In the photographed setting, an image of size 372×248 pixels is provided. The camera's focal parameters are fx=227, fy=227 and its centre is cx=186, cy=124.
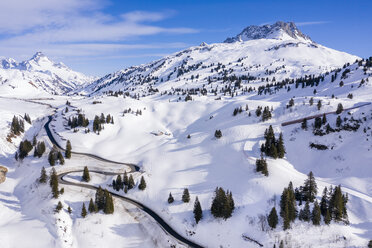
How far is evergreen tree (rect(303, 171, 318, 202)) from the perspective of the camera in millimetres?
54219

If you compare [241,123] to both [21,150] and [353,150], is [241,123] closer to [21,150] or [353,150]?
[353,150]

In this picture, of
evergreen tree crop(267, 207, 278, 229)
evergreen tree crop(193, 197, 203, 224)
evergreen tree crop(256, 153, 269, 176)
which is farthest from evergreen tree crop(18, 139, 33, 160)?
evergreen tree crop(267, 207, 278, 229)

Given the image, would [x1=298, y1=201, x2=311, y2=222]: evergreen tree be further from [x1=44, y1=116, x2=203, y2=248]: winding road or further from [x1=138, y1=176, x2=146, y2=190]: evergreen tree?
[x1=138, y1=176, x2=146, y2=190]: evergreen tree

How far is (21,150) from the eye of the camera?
8888 centimetres

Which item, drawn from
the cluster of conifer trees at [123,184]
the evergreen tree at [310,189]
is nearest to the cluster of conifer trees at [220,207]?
the evergreen tree at [310,189]

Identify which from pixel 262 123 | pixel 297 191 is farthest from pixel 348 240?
pixel 262 123

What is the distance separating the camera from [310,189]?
179 ft

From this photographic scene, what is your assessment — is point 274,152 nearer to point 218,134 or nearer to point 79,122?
point 218,134

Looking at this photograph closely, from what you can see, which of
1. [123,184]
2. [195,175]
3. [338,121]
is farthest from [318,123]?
[123,184]

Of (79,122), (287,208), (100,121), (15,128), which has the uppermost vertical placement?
(100,121)

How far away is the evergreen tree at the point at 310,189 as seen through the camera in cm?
5422

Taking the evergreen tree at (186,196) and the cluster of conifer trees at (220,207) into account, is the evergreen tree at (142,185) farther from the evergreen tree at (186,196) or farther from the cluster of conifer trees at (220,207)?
the cluster of conifer trees at (220,207)

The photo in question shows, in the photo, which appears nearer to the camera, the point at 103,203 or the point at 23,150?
the point at 103,203

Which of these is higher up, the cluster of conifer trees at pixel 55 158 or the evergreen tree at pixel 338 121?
the evergreen tree at pixel 338 121
